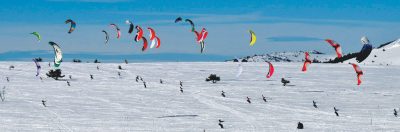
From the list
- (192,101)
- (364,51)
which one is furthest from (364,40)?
(192,101)

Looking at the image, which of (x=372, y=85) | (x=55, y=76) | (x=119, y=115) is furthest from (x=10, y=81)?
(x=372, y=85)

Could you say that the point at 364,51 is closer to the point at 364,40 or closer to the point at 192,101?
the point at 364,40

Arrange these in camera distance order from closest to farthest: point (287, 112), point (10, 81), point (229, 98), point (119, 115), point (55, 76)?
point (119, 115)
point (287, 112)
point (229, 98)
point (10, 81)
point (55, 76)

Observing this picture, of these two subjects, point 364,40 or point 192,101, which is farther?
point 192,101

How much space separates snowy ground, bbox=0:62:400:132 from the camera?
18.3 m

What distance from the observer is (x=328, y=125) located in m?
18.7

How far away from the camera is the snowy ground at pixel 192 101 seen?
60.1 ft

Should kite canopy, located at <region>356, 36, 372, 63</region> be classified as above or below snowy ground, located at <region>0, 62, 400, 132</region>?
above

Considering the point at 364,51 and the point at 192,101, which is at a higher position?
the point at 364,51

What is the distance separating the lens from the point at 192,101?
80.4 feet

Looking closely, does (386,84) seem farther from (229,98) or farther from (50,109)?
(50,109)

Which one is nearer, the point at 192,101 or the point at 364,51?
the point at 364,51

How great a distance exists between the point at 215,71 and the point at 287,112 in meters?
18.0

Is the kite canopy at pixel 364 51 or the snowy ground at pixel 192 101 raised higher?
the kite canopy at pixel 364 51
